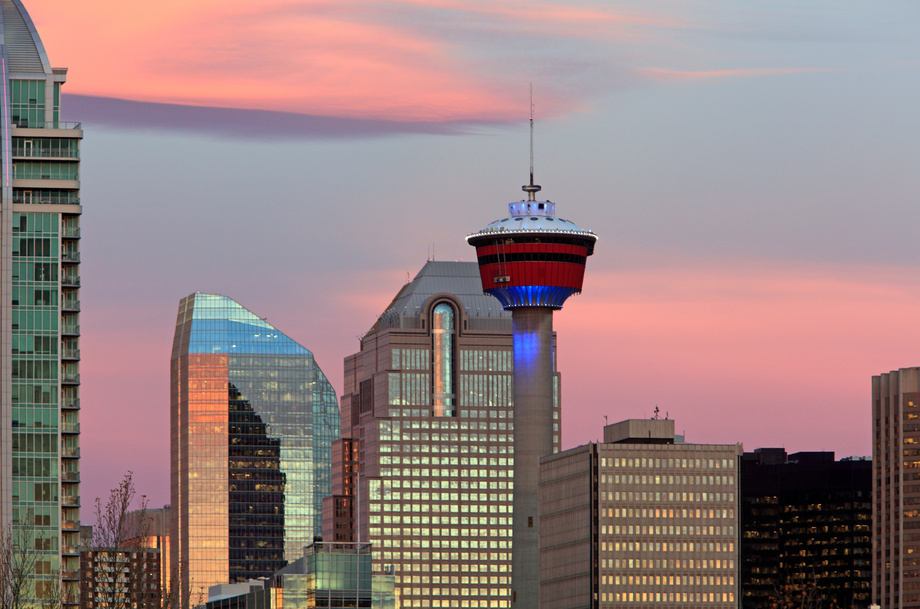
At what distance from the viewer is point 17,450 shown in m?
199

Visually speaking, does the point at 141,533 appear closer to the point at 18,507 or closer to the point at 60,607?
the point at 60,607

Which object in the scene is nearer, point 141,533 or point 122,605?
point 122,605

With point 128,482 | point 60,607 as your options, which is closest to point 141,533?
point 128,482

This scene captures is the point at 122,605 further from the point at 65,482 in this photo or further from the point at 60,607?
the point at 65,482

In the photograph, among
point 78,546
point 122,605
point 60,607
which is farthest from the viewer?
point 78,546

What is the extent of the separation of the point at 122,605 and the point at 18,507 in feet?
243

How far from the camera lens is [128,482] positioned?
421ft

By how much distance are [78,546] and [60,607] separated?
39610 mm

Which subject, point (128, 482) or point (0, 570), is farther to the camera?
point (0, 570)

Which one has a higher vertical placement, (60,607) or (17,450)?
(17,450)

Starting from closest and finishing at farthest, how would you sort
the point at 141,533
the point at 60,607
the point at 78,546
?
1. the point at 141,533
2. the point at 60,607
3. the point at 78,546

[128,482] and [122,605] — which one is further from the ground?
[128,482]

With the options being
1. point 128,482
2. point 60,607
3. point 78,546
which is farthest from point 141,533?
point 78,546

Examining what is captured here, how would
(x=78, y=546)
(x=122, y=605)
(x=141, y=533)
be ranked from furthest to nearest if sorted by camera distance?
(x=78, y=546) < (x=141, y=533) < (x=122, y=605)
